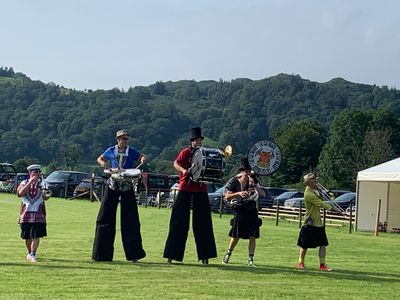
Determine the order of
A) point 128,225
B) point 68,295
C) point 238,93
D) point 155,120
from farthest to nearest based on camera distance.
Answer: point 238,93, point 155,120, point 128,225, point 68,295

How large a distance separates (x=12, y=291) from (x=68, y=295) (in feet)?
2.33

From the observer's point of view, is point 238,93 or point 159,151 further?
point 238,93

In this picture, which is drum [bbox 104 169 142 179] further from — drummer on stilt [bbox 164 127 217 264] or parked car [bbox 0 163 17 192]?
parked car [bbox 0 163 17 192]

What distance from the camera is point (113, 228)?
Result: 14656 mm

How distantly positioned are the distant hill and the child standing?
→ 10498 centimetres

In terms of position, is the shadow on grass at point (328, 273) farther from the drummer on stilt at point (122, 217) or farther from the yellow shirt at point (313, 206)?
the drummer on stilt at point (122, 217)

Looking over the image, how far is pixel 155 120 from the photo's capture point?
141 metres

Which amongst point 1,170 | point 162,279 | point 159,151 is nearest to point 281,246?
point 162,279

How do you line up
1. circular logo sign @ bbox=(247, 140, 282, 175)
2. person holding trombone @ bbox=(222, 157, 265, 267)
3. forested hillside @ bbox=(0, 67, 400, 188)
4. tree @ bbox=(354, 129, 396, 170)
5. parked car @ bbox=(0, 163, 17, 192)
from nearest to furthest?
person holding trombone @ bbox=(222, 157, 265, 267)
circular logo sign @ bbox=(247, 140, 282, 175)
parked car @ bbox=(0, 163, 17, 192)
tree @ bbox=(354, 129, 396, 170)
forested hillside @ bbox=(0, 67, 400, 188)

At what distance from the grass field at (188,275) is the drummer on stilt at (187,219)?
0.29m

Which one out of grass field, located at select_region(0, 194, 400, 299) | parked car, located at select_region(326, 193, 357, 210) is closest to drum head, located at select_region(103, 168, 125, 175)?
grass field, located at select_region(0, 194, 400, 299)

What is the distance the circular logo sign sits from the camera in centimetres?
2038

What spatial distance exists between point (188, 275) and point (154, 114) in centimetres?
13230

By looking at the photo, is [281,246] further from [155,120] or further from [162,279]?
[155,120]
